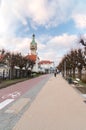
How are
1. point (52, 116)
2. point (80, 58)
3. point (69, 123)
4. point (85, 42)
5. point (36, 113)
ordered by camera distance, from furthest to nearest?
point (80, 58)
point (85, 42)
point (36, 113)
point (52, 116)
point (69, 123)

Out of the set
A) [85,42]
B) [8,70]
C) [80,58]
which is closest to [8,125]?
[85,42]

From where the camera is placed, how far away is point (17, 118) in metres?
11.3

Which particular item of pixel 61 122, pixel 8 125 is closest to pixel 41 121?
pixel 61 122

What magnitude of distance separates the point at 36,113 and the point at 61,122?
7.77ft

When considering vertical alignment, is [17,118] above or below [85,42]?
below

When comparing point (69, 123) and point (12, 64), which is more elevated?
point (12, 64)

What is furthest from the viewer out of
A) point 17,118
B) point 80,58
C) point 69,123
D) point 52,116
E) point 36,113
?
point 80,58

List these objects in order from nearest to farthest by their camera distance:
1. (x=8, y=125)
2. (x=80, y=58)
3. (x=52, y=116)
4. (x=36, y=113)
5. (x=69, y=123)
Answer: (x=8, y=125) → (x=69, y=123) → (x=52, y=116) → (x=36, y=113) → (x=80, y=58)

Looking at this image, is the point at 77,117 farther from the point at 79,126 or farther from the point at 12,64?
the point at 12,64

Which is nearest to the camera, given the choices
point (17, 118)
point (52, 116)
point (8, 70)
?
point (17, 118)

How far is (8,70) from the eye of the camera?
64750 millimetres

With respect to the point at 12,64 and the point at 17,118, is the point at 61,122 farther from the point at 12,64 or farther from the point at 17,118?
the point at 12,64

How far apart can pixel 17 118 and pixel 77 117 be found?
2.32m

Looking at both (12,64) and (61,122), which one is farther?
(12,64)
